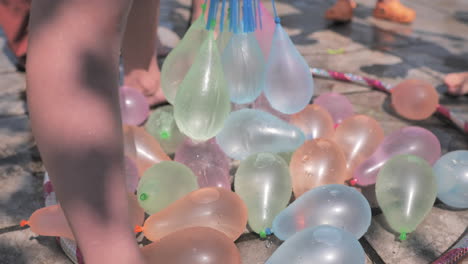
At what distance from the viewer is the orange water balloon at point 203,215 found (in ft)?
3.84

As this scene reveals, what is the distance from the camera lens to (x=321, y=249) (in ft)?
3.26

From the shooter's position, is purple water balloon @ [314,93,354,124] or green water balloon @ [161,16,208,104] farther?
purple water balloon @ [314,93,354,124]

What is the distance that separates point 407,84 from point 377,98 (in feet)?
0.76

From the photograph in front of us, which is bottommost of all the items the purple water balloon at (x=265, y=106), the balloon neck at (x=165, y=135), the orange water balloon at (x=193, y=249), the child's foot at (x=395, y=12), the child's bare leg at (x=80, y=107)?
the child's foot at (x=395, y=12)

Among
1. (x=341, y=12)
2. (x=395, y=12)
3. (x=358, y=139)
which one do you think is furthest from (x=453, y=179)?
(x=395, y=12)

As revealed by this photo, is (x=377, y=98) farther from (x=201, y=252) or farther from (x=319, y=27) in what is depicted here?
(x=201, y=252)

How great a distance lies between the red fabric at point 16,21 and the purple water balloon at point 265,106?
1.41m

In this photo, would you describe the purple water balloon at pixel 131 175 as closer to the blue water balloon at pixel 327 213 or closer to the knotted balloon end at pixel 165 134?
the knotted balloon end at pixel 165 134

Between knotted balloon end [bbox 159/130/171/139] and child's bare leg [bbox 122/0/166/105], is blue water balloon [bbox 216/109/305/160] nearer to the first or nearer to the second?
knotted balloon end [bbox 159/130/171/139]

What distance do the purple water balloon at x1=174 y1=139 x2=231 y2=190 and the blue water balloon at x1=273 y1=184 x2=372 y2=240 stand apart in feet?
0.85

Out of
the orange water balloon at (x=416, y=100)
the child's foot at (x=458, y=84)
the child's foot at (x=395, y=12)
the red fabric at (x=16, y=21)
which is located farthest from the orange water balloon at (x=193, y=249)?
the child's foot at (x=395, y=12)

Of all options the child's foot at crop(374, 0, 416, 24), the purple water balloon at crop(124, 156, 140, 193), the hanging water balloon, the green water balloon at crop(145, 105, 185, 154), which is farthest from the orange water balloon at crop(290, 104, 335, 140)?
the child's foot at crop(374, 0, 416, 24)

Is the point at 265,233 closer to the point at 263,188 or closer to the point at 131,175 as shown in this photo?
the point at 263,188

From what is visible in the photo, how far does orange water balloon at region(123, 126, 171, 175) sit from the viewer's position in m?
1.48
